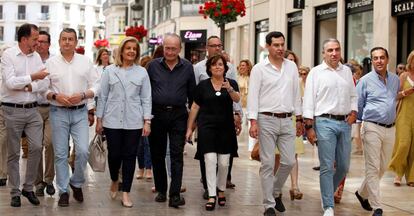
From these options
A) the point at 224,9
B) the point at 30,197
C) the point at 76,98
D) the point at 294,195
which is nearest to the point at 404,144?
the point at 294,195

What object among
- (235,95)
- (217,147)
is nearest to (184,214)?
(217,147)

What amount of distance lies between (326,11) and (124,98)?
16.3 metres

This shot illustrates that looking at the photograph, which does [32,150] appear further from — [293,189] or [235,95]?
[293,189]

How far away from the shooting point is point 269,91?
855 centimetres

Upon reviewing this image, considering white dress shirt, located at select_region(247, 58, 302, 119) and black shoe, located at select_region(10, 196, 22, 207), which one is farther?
black shoe, located at select_region(10, 196, 22, 207)

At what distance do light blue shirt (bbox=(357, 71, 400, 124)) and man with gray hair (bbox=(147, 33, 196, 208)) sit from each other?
2104 millimetres

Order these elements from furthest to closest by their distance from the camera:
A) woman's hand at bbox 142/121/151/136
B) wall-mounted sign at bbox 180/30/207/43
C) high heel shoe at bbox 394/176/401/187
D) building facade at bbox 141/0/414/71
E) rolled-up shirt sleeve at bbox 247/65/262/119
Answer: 1. wall-mounted sign at bbox 180/30/207/43
2. building facade at bbox 141/0/414/71
3. high heel shoe at bbox 394/176/401/187
4. woman's hand at bbox 142/121/151/136
5. rolled-up shirt sleeve at bbox 247/65/262/119

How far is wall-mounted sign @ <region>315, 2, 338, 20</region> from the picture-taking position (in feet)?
78.0

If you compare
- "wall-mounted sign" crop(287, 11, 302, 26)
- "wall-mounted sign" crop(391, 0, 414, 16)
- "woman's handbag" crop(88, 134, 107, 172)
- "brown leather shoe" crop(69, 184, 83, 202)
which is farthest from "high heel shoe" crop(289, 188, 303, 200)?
"wall-mounted sign" crop(287, 11, 302, 26)

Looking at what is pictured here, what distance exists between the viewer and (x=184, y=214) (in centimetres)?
867

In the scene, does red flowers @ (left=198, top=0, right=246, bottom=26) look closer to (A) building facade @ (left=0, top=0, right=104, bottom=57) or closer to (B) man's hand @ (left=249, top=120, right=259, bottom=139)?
(B) man's hand @ (left=249, top=120, right=259, bottom=139)

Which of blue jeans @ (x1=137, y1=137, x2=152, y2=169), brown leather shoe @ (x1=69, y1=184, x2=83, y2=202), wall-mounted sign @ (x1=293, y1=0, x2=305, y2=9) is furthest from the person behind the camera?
wall-mounted sign @ (x1=293, y1=0, x2=305, y2=9)

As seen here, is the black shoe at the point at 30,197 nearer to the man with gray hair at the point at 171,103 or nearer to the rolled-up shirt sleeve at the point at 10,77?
the rolled-up shirt sleeve at the point at 10,77

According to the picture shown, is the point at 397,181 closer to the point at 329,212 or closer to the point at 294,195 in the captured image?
the point at 294,195
